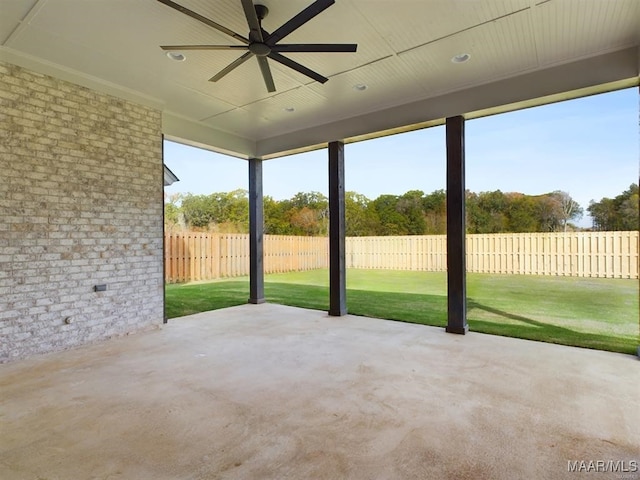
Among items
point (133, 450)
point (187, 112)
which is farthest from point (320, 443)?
point (187, 112)

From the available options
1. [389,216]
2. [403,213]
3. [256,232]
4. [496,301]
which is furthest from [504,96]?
[256,232]

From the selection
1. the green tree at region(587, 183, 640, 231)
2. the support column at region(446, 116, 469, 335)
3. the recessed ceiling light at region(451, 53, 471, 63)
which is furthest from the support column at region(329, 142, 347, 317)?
the green tree at region(587, 183, 640, 231)

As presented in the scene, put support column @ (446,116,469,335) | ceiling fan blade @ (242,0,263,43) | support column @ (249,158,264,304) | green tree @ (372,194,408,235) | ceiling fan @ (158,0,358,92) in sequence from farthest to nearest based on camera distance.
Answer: support column @ (249,158,264,304) < green tree @ (372,194,408,235) < support column @ (446,116,469,335) < ceiling fan @ (158,0,358,92) < ceiling fan blade @ (242,0,263,43)

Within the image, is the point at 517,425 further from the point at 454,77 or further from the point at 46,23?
the point at 46,23

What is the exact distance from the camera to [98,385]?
2908 mm

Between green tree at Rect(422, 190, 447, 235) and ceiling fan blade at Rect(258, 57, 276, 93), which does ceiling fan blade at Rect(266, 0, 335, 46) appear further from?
green tree at Rect(422, 190, 447, 235)

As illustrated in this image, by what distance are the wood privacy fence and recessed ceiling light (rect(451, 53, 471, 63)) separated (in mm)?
2490

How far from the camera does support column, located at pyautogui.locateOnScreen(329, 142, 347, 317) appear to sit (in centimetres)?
564

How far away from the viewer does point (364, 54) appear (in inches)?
139

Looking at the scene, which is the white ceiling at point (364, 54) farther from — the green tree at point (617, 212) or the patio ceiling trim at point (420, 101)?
the green tree at point (617, 212)

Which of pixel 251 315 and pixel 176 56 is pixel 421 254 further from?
pixel 176 56

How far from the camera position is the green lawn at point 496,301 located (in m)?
4.33

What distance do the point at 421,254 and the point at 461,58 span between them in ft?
11.5

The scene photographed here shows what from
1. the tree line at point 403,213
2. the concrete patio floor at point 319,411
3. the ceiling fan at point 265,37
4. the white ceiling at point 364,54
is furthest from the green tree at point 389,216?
the ceiling fan at point 265,37
